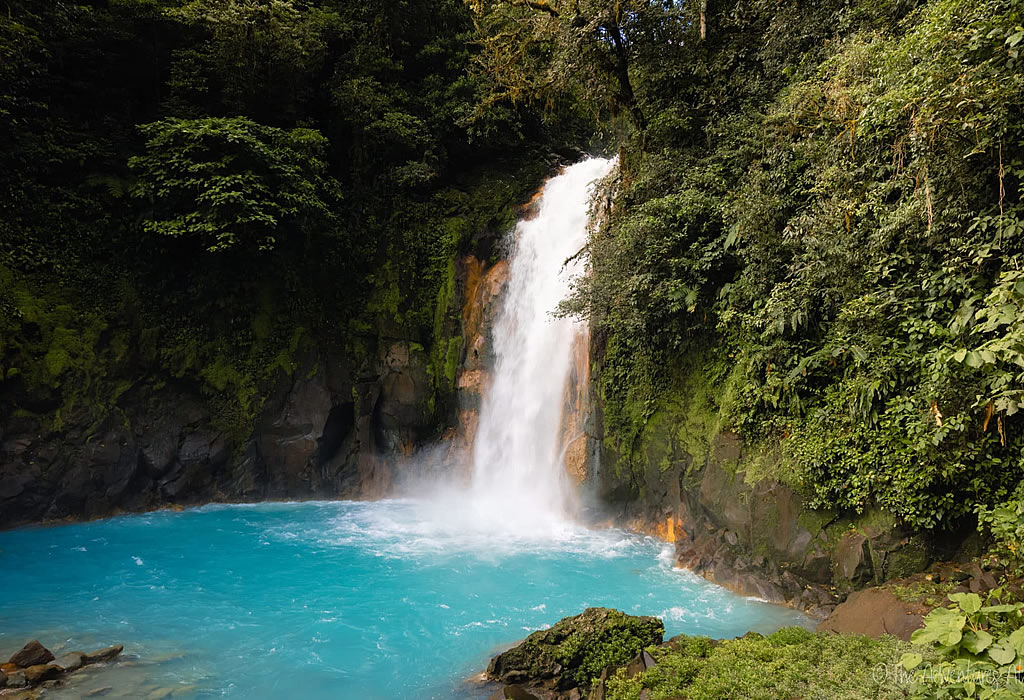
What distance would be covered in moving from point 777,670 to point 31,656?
297 inches

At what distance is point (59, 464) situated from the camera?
1232cm

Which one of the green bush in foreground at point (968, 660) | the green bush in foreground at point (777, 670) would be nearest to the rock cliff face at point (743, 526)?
the green bush in foreground at point (777, 670)

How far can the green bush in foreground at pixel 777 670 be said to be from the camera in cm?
415

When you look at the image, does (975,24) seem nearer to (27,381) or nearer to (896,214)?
(896,214)

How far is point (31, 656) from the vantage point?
6680 millimetres

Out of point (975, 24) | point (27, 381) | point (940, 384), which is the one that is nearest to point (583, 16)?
point (975, 24)

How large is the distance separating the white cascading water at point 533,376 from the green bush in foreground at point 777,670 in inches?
263

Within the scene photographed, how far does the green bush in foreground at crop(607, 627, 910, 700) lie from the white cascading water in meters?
6.69

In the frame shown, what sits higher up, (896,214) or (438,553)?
(896,214)

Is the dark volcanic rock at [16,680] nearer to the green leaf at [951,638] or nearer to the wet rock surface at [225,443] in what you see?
the wet rock surface at [225,443]

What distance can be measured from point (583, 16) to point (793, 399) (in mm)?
7780

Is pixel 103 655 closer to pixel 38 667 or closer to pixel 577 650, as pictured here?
pixel 38 667

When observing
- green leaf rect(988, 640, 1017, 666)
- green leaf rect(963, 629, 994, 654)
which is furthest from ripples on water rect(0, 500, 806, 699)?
green leaf rect(988, 640, 1017, 666)

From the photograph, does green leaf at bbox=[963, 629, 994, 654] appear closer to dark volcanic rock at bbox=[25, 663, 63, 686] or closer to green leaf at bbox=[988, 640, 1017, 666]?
green leaf at bbox=[988, 640, 1017, 666]
